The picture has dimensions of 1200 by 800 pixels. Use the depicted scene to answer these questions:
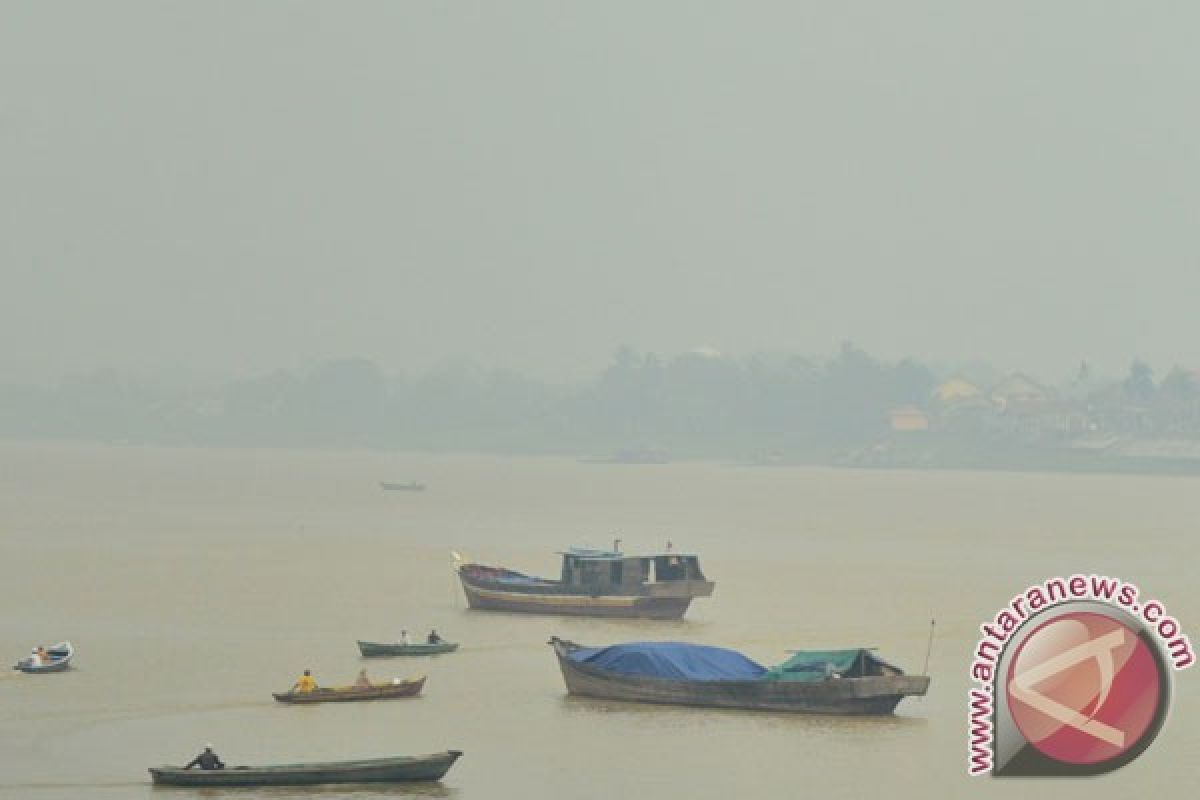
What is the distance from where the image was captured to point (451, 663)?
185ft

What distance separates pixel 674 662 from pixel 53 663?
51.7 feet

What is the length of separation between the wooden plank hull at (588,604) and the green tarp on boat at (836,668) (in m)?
17.7

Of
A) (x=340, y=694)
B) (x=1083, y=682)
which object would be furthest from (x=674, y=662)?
(x=1083, y=682)

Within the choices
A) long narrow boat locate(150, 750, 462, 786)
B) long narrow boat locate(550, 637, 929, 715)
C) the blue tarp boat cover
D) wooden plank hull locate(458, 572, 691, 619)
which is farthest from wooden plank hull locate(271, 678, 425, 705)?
wooden plank hull locate(458, 572, 691, 619)

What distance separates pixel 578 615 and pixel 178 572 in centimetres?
2604

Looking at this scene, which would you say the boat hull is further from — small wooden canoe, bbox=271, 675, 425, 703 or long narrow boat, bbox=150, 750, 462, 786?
long narrow boat, bbox=150, 750, 462, 786

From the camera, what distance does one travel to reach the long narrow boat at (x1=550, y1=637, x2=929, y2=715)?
155 feet

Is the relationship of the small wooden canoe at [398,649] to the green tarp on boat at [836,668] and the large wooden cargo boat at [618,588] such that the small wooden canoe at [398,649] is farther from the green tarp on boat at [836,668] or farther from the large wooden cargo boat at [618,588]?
the green tarp on boat at [836,668]

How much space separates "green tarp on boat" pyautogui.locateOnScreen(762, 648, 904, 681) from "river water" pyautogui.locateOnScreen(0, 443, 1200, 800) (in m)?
0.98

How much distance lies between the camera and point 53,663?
5394 centimetres

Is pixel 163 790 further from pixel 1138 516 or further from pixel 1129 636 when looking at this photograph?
pixel 1138 516

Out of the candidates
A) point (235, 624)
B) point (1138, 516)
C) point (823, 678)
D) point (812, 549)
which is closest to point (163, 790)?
point (823, 678)

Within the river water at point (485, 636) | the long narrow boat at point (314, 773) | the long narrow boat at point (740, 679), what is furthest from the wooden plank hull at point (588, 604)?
the long narrow boat at point (314, 773)

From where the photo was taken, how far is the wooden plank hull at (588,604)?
6562 centimetres
